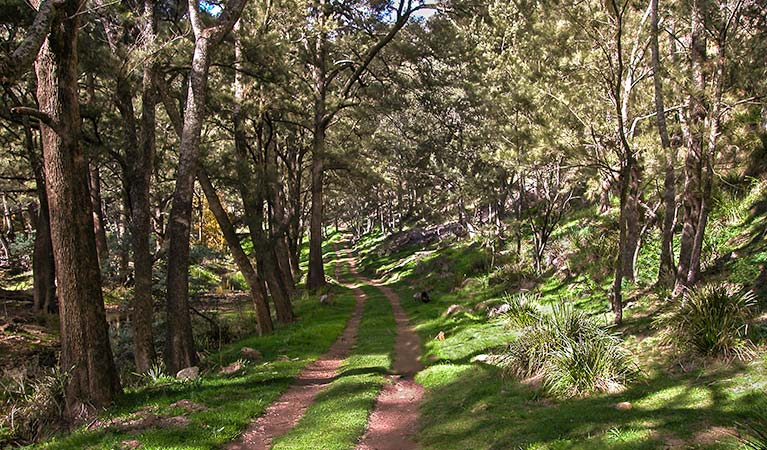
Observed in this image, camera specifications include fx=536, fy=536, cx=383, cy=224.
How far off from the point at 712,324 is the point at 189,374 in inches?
374

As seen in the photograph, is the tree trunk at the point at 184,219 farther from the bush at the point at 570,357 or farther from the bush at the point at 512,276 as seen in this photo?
the bush at the point at 512,276

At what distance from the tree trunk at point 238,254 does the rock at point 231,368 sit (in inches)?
142

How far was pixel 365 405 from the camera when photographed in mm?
9289

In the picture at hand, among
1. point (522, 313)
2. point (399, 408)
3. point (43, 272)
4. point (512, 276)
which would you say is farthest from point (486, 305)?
point (43, 272)

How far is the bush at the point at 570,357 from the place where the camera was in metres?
8.45

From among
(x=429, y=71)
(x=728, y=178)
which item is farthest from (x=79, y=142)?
(x=429, y=71)

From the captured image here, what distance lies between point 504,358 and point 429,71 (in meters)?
18.3

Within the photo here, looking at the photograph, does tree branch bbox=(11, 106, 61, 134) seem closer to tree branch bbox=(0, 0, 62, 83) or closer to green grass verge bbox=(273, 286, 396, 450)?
tree branch bbox=(0, 0, 62, 83)

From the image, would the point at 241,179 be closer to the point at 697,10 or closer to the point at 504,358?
the point at 504,358

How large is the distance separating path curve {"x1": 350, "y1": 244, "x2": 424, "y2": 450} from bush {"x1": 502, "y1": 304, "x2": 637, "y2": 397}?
2.03m

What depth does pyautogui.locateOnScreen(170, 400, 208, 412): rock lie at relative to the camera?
8.66m

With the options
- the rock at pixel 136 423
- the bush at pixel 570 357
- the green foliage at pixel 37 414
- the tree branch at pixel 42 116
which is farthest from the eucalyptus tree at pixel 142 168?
the bush at pixel 570 357

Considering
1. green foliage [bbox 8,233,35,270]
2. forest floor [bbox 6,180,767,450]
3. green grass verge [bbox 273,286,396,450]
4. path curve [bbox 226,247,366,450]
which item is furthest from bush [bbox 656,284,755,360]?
green foliage [bbox 8,233,35,270]

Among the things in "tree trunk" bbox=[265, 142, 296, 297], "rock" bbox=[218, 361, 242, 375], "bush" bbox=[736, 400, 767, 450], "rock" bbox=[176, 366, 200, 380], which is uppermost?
"tree trunk" bbox=[265, 142, 296, 297]
